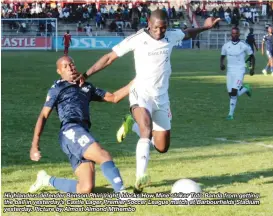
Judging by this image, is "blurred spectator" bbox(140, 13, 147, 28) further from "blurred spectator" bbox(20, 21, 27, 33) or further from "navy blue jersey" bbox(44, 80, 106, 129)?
"navy blue jersey" bbox(44, 80, 106, 129)

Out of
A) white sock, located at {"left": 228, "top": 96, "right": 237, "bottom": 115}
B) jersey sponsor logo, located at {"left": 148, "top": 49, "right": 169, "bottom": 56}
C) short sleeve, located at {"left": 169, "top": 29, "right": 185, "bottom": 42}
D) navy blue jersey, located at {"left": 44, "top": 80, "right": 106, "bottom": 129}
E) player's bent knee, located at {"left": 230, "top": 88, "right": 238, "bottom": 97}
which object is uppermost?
short sleeve, located at {"left": 169, "top": 29, "right": 185, "bottom": 42}

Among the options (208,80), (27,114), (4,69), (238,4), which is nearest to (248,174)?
(27,114)

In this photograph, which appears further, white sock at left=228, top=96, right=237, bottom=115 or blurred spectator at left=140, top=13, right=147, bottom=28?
blurred spectator at left=140, top=13, right=147, bottom=28

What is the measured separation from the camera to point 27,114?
68.1ft

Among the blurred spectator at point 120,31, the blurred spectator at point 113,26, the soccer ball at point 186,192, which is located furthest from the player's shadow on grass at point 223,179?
the blurred spectator at point 113,26

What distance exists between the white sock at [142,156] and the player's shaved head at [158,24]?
1508 mm

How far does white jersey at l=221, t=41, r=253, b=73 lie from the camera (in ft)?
68.3

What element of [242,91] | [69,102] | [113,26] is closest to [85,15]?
[113,26]

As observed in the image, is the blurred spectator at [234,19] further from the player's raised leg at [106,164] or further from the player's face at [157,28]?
the player's raised leg at [106,164]

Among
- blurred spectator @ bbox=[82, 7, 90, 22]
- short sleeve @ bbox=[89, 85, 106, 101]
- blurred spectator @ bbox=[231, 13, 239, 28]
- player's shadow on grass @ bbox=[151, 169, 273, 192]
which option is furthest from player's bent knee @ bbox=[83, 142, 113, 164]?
blurred spectator @ bbox=[231, 13, 239, 28]

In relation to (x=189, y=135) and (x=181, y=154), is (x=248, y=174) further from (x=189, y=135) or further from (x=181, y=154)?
(x=189, y=135)

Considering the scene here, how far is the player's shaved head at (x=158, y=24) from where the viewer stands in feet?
35.8

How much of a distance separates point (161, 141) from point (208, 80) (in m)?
22.1

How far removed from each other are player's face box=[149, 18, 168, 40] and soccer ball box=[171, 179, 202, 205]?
2.29m
